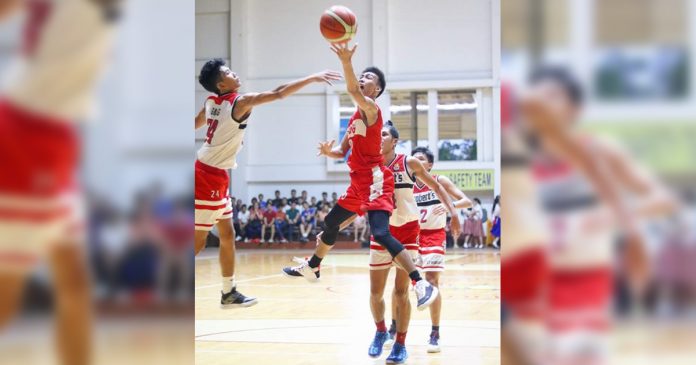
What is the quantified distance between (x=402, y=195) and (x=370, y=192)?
73 cm

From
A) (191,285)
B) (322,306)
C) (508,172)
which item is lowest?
(322,306)

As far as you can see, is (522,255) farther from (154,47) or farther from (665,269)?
(154,47)

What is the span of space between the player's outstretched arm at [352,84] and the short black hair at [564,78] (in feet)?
8.72

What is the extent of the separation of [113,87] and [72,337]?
503 mm

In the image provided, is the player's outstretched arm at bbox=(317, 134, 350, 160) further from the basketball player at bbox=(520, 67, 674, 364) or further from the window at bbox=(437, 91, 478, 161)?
the window at bbox=(437, 91, 478, 161)

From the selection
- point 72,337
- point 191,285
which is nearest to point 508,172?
point 191,285

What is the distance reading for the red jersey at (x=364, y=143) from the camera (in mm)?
5242

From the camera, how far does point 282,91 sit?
12.3 ft

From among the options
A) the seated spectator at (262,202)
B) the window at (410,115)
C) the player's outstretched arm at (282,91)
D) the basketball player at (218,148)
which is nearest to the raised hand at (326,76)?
the player's outstretched arm at (282,91)

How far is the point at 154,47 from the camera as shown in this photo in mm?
1600

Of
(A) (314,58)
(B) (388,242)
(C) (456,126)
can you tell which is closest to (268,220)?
(A) (314,58)

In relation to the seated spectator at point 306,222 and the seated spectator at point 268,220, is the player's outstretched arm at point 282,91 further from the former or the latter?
the seated spectator at point 268,220

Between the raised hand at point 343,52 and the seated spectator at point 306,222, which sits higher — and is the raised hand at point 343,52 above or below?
above

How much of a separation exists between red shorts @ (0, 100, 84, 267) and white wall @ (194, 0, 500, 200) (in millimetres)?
18083
